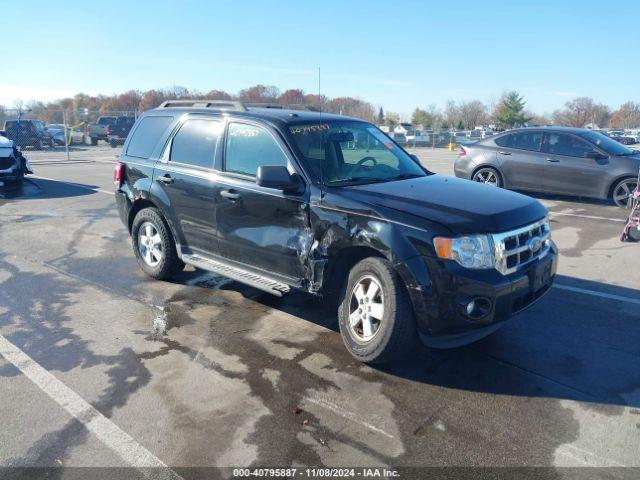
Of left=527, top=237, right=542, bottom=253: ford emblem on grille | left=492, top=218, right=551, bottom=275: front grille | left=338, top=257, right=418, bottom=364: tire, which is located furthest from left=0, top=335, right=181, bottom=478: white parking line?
left=527, top=237, right=542, bottom=253: ford emblem on grille

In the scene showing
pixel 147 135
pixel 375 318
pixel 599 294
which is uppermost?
pixel 147 135

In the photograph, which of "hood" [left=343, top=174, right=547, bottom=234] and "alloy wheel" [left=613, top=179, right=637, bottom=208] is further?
"alloy wheel" [left=613, top=179, right=637, bottom=208]

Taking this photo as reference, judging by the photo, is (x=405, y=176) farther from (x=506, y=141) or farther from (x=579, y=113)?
(x=579, y=113)

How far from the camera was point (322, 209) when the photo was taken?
164 inches

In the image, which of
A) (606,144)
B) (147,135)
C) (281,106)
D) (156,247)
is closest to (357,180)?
(281,106)

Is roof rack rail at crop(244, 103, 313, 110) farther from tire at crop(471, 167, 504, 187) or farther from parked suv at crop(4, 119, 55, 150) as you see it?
parked suv at crop(4, 119, 55, 150)

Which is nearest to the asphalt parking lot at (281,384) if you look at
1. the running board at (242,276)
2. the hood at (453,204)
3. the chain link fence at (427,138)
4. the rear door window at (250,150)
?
the running board at (242,276)

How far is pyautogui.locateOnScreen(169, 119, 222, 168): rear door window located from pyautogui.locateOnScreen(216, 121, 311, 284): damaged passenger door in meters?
0.22

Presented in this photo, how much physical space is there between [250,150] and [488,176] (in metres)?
8.32

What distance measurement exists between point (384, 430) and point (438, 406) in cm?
48

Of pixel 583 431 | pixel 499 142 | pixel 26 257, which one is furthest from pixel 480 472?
pixel 499 142

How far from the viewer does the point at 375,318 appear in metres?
3.92

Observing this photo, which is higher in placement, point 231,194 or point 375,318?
point 231,194

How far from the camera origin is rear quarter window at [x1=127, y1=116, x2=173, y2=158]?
5957 mm
